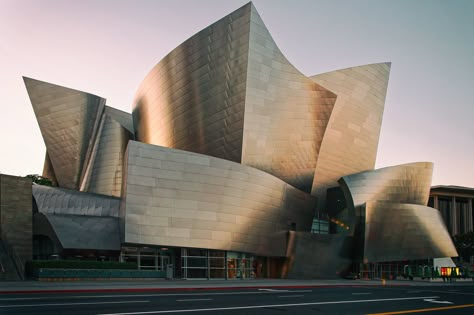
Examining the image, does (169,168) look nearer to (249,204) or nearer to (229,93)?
(249,204)

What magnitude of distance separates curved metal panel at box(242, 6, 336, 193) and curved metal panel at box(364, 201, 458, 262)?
23.8ft

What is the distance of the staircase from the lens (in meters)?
29.1

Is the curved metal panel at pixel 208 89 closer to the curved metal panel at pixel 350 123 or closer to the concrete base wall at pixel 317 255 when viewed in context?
the concrete base wall at pixel 317 255

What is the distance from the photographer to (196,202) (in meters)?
35.8

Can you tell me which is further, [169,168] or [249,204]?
[249,204]

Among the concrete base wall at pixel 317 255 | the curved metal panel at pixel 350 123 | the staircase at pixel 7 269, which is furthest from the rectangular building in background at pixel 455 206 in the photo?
the staircase at pixel 7 269

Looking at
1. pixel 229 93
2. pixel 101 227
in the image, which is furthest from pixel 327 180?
pixel 101 227

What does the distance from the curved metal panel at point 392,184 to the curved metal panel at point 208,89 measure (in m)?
11.3

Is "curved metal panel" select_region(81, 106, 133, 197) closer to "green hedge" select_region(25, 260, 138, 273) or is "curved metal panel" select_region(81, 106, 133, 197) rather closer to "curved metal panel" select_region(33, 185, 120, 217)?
"curved metal panel" select_region(33, 185, 120, 217)

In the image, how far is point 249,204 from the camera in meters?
38.4

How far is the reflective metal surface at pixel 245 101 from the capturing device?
139ft

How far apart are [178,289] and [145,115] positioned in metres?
31.8

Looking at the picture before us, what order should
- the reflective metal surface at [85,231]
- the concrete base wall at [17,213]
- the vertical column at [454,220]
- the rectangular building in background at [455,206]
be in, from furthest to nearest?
1. the vertical column at [454,220]
2. the rectangular building in background at [455,206]
3. the concrete base wall at [17,213]
4. the reflective metal surface at [85,231]

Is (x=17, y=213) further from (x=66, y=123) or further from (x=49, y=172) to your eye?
(x=49, y=172)
